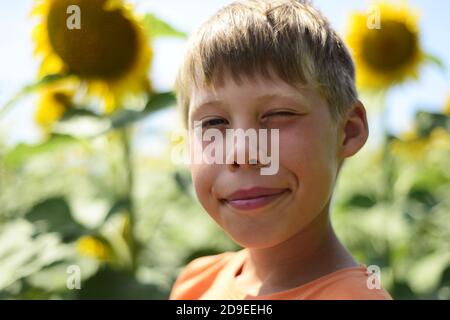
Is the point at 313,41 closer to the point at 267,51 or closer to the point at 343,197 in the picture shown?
the point at 267,51

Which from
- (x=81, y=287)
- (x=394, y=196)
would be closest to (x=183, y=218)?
(x=81, y=287)

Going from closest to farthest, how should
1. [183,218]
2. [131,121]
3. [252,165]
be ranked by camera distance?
[252,165], [131,121], [183,218]

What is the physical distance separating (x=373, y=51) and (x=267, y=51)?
3.14ft

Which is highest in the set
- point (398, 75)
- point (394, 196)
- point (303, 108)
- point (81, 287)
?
point (398, 75)

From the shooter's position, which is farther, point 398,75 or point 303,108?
point 398,75

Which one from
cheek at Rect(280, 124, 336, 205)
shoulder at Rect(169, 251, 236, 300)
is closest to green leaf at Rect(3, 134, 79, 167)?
shoulder at Rect(169, 251, 236, 300)

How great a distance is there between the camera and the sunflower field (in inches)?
48.7

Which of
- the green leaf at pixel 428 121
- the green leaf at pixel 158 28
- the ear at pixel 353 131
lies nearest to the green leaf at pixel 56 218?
the green leaf at pixel 158 28

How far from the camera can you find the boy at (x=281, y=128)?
0.77m

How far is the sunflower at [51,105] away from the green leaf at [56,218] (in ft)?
0.79

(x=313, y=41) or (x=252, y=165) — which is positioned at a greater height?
(x=313, y=41)

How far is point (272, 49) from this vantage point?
794 millimetres

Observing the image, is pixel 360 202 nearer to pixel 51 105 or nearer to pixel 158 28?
pixel 158 28

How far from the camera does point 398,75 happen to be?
171cm
